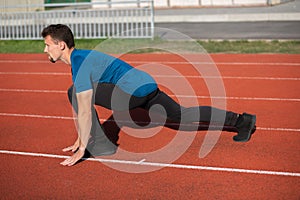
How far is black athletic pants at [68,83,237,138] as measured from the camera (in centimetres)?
534

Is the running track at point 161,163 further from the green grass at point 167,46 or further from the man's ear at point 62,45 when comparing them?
the green grass at point 167,46

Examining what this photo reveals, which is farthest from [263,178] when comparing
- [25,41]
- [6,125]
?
[25,41]

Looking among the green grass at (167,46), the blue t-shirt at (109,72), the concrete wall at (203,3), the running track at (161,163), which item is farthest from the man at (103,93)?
the concrete wall at (203,3)

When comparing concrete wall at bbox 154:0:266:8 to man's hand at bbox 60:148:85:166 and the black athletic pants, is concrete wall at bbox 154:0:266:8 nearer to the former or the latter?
the black athletic pants

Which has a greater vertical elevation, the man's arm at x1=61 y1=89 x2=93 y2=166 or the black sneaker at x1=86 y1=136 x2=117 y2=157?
the man's arm at x1=61 y1=89 x2=93 y2=166

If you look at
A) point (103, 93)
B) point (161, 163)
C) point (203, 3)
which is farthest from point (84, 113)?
point (203, 3)

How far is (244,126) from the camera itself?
5.87 meters

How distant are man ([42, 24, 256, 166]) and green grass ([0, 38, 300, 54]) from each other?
8708 millimetres

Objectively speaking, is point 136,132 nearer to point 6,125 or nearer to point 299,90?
point 6,125

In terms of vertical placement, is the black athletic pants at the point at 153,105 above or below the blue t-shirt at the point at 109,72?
below

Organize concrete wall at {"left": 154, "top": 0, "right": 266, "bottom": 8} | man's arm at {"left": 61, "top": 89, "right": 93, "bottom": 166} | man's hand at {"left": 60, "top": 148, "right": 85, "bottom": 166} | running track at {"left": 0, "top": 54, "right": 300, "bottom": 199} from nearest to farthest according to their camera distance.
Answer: running track at {"left": 0, "top": 54, "right": 300, "bottom": 199} < man's arm at {"left": 61, "top": 89, "right": 93, "bottom": 166} < man's hand at {"left": 60, "top": 148, "right": 85, "bottom": 166} < concrete wall at {"left": 154, "top": 0, "right": 266, "bottom": 8}

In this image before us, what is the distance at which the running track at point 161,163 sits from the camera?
4.68 m

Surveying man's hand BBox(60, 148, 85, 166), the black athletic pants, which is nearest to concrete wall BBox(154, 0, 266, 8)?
the black athletic pants

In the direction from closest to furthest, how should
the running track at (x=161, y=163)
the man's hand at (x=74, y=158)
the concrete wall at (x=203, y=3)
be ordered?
the running track at (x=161, y=163), the man's hand at (x=74, y=158), the concrete wall at (x=203, y=3)
